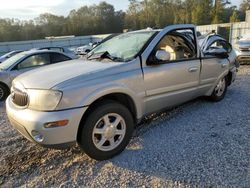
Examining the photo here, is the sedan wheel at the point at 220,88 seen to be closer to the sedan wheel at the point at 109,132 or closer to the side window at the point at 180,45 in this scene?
the side window at the point at 180,45

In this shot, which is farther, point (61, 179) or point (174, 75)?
point (174, 75)

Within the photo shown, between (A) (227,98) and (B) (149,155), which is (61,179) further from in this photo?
(A) (227,98)

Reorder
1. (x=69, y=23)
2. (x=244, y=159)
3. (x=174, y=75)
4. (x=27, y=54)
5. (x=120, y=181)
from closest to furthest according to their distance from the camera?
(x=120, y=181), (x=244, y=159), (x=174, y=75), (x=27, y=54), (x=69, y=23)

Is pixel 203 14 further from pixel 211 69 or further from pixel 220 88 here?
pixel 211 69

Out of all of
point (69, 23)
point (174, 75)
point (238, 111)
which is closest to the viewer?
point (174, 75)

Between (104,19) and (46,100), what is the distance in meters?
71.2

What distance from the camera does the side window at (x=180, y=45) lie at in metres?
4.36

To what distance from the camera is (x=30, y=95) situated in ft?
9.65

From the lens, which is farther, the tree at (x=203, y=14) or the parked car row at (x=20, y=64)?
the tree at (x=203, y=14)

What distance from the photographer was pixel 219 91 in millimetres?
5500

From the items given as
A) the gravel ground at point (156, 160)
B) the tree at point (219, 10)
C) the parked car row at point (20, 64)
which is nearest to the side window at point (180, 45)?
the gravel ground at point (156, 160)

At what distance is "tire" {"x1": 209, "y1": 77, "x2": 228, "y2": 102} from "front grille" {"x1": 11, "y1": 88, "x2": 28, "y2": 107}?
12.8 ft

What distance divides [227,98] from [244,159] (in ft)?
9.68

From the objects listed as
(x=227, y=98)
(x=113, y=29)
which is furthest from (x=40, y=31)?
(x=227, y=98)
